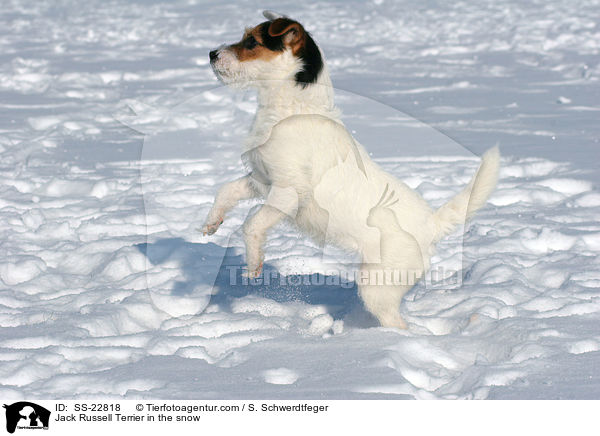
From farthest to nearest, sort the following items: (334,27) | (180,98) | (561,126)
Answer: (334,27) → (180,98) → (561,126)

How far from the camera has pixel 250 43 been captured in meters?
3.14

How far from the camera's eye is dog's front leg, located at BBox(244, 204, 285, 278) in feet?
10.3

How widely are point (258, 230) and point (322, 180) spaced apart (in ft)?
1.14

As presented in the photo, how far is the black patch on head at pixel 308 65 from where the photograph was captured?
3084mm

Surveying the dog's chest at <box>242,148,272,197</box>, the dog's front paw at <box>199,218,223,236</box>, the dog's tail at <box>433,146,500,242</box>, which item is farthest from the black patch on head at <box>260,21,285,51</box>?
the dog's tail at <box>433,146,500,242</box>

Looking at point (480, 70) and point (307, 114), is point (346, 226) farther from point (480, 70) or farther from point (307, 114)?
point (480, 70)

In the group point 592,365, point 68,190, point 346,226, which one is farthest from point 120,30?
point 592,365

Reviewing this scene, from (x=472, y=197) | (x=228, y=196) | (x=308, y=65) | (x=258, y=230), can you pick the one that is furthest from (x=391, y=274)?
(x=308, y=65)

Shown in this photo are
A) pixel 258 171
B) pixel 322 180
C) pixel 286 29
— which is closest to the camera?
pixel 286 29

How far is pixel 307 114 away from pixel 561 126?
14.6 ft

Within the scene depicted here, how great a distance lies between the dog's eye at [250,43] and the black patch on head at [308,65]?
0.21 meters

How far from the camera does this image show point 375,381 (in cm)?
251

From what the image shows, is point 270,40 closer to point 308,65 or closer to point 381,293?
point 308,65
